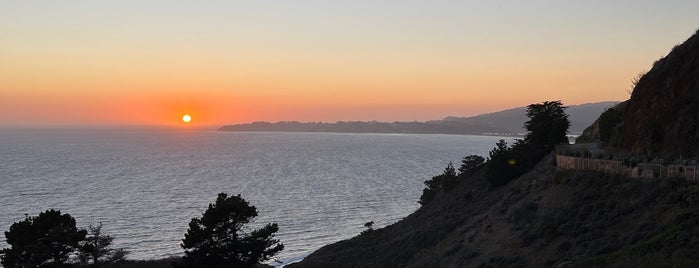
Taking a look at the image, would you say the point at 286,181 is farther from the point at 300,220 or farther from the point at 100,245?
the point at 100,245

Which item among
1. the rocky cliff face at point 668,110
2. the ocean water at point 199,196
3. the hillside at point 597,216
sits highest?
the rocky cliff face at point 668,110

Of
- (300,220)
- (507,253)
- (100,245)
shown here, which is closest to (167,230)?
(300,220)

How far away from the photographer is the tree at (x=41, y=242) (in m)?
33.5

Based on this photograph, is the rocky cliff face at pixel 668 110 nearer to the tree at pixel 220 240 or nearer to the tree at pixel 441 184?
the tree at pixel 220 240

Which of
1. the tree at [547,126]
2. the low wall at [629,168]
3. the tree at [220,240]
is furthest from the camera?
the tree at [547,126]

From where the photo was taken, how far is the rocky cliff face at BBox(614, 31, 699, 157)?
31.0 metres

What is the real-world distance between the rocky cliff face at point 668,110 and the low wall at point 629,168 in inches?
107

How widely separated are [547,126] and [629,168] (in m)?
21.3

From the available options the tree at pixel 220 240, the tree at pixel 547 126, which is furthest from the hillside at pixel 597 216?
the tree at pixel 220 240

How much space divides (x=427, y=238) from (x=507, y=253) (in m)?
12.1

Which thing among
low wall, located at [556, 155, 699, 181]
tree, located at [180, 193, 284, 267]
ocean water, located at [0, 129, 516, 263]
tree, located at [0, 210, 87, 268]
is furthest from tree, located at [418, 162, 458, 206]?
tree, located at [0, 210, 87, 268]

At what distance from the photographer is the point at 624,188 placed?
28891mm

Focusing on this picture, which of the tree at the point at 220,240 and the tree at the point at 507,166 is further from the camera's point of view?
the tree at the point at 507,166

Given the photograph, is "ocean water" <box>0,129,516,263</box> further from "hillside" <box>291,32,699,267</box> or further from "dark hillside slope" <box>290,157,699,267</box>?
"hillside" <box>291,32,699,267</box>
